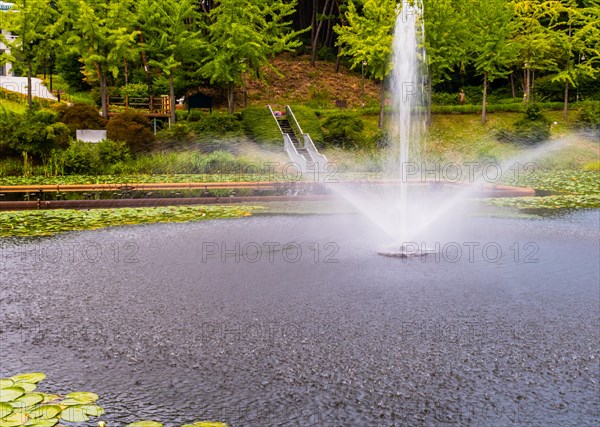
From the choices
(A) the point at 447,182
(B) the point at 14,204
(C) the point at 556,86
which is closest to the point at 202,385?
(B) the point at 14,204

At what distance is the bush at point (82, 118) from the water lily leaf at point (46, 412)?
88.1ft

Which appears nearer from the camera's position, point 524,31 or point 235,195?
point 235,195

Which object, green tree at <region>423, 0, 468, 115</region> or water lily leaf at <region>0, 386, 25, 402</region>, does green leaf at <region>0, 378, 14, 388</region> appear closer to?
water lily leaf at <region>0, 386, 25, 402</region>

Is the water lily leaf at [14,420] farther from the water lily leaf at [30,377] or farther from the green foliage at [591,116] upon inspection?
the green foliage at [591,116]

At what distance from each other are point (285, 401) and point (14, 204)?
14207mm

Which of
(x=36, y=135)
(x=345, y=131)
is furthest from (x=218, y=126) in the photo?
(x=36, y=135)

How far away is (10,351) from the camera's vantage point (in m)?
6.46

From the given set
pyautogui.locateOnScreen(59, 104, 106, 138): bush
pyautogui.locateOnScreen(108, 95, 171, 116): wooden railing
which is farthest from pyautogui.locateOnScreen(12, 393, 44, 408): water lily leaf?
pyautogui.locateOnScreen(108, 95, 171, 116): wooden railing

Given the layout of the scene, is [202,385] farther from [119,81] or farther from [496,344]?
[119,81]

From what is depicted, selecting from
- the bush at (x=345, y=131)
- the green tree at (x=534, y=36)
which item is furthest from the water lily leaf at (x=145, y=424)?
the green tree at (x=534, y=36)

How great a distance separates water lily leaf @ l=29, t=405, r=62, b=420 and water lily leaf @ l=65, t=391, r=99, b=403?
210 mm

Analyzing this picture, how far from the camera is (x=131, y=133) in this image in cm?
2873

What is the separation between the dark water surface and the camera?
→ 5352 mm

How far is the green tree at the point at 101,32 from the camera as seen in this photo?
32500 mm
